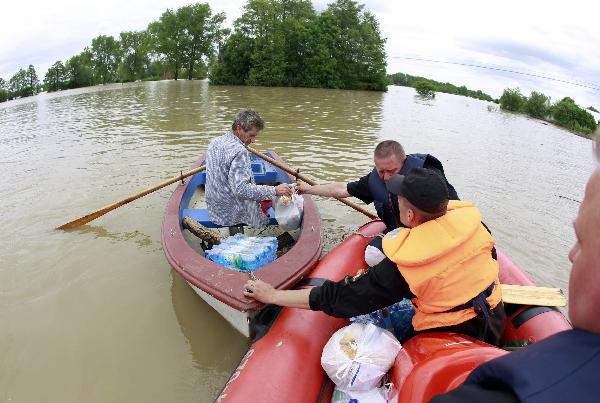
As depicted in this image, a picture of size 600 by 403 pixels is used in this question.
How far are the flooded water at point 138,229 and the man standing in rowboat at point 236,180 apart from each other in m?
0.99

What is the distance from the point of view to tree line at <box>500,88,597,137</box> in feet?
81.4

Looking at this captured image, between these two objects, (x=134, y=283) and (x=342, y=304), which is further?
(x=134, y=283)

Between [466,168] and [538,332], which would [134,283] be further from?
[466,168]

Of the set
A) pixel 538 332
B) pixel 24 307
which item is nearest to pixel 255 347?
pixel 538 332

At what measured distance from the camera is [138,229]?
589 cm

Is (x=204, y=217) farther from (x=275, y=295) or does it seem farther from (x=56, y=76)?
(x=56, y=76)

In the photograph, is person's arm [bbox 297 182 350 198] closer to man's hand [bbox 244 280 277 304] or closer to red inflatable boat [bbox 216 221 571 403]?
red inflatable boat [bbox 216 221 571 403]

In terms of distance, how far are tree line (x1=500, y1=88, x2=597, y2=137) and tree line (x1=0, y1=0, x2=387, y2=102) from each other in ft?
41.0

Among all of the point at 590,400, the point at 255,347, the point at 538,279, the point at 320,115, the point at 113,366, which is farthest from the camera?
the point at 320,115

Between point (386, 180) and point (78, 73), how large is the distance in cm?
5905

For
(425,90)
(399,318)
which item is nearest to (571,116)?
(425,90)

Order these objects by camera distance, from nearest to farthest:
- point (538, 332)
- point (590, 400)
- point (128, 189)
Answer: point (590, 400), point (538, 332), point (128, 189)

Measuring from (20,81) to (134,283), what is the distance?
2602 inches

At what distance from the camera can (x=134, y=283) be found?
4566mm
